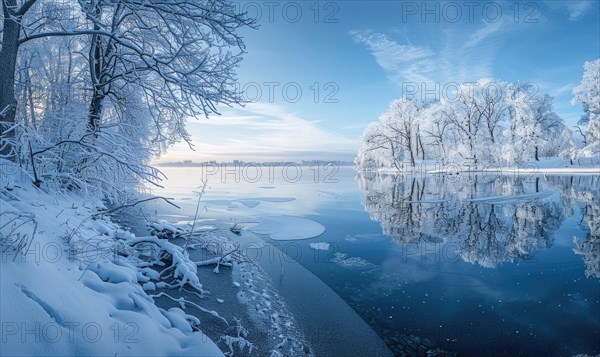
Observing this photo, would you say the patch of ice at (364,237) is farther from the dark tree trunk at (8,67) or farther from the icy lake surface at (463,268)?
the dark tree trunk at (8,67)

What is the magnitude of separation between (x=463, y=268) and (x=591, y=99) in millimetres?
39126

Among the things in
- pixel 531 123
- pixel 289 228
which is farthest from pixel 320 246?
pixel 531 123

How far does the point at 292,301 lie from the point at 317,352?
1436mm

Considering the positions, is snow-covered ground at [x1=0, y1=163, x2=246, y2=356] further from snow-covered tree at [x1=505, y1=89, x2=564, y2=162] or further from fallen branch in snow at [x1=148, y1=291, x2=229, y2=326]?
snow-covered tree at [x1=505, y1=89, x2=564, y2=162]

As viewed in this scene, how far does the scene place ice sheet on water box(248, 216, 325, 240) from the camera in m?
9.60

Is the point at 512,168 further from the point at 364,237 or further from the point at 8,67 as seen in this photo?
the point at 8,67

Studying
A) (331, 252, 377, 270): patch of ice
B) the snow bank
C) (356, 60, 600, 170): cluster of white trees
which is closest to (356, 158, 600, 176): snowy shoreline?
(356, 60, 600, 170): cluster of white trees

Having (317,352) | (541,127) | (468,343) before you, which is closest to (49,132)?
(317,352)

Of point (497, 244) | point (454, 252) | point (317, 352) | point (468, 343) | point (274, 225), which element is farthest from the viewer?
point (274, 225)

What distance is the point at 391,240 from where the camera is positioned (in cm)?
892

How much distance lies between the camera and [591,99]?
31812 millimetres

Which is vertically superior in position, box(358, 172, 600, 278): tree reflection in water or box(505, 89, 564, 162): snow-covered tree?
box(505, 89, 564, 162): snow-covered tree

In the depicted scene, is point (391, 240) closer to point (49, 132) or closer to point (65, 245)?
point (65, 245)

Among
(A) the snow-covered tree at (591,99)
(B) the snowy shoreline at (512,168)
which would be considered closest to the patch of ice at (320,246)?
(B) the snowy shoreline at (512,168)
